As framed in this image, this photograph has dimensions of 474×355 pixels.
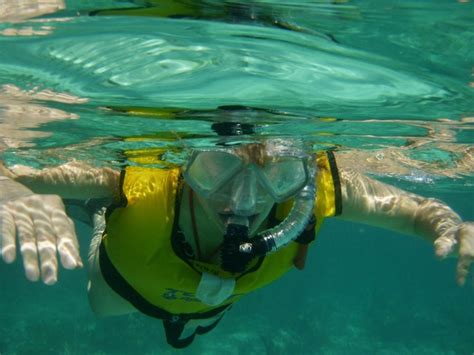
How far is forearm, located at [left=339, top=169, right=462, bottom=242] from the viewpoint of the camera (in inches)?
270

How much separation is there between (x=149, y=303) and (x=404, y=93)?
5004 millimetres

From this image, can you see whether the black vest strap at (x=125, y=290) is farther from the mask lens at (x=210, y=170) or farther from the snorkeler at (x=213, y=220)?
the mask lens at (x=210, y=170)

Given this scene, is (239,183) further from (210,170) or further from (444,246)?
(444,246)

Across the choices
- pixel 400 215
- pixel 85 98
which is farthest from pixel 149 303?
pixel 400 215

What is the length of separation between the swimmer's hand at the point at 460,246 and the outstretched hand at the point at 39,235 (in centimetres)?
389

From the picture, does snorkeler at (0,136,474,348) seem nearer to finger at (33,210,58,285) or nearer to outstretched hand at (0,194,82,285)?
outstretched hand at (0,194,82,285)

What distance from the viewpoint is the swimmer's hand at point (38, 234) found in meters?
3.84

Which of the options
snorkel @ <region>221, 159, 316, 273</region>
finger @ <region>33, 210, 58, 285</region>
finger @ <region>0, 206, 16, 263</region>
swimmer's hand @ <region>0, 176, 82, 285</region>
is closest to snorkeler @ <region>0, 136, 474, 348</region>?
snorkel @ <region>221, 159, 316, 273</region>

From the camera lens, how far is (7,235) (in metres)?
4.07

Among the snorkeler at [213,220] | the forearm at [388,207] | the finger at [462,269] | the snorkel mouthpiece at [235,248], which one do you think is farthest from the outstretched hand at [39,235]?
the forearm at [388,207]

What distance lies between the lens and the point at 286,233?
5.78 m

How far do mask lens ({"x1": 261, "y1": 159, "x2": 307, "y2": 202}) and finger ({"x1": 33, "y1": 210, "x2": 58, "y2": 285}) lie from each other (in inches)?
114

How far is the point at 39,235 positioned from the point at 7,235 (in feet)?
0.84

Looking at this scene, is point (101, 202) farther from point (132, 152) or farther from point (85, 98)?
point (132, 152)
